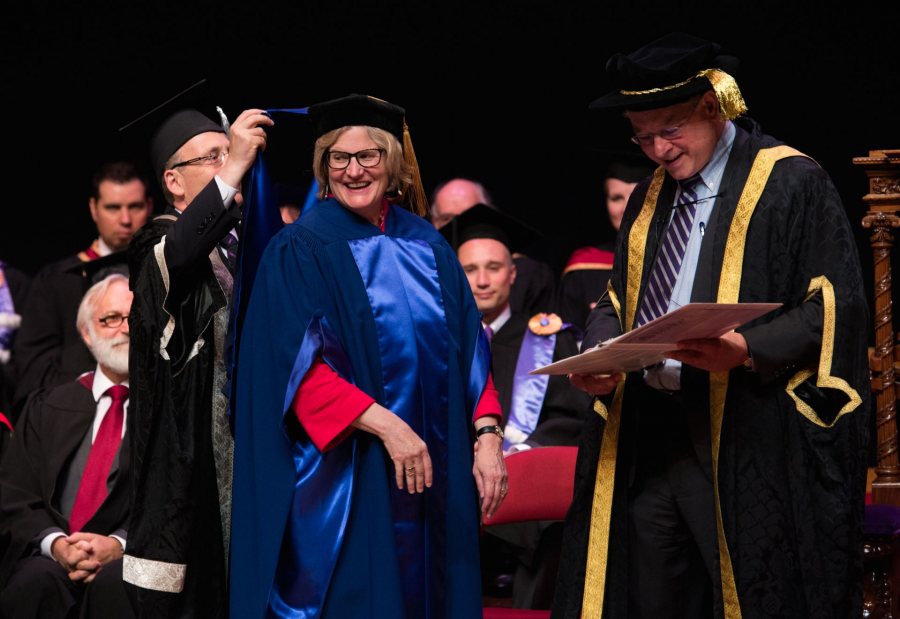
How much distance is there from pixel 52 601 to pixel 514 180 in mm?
3732

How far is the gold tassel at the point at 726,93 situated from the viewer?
3176 millimetres

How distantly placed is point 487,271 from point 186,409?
2308 mm

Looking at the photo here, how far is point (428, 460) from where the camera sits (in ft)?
10.2

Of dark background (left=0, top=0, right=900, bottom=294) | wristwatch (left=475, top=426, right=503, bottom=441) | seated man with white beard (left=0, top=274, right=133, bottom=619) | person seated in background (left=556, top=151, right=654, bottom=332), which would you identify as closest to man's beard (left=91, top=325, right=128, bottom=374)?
seated man with white beard (left=0, top=274, right=133, bottom=619)

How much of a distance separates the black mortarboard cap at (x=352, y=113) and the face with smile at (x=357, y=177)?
0.09 ft

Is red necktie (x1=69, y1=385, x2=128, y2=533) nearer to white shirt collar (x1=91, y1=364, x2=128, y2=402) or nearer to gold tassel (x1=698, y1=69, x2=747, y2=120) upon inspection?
white shirt collar (x1=91, y1=364, x2=128, y2=402)

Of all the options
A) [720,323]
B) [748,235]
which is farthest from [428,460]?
[748,235]

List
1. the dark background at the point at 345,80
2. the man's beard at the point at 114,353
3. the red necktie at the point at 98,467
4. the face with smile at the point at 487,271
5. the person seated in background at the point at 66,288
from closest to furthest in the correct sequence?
1. the red necktie at the point at 98,467
2. the man's beard at the point at 114,353
3. the face with smile at the point at 487,271
4. the person seated in background at the point at 66,288
5. the dark background at the point at 345,80

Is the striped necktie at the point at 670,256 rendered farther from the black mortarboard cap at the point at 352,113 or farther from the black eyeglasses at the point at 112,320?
the black eyeglasses at the point at 112,320

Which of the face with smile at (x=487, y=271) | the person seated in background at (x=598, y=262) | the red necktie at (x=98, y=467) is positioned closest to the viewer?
the red necktie at (x=98, y=467)

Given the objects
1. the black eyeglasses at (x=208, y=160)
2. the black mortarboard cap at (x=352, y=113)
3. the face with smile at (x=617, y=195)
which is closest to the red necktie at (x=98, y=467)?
the black eyeglasses at (x=208, y=160)

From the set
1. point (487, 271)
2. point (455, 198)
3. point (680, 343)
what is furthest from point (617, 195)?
point (680, 343)

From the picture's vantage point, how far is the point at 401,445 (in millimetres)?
3084

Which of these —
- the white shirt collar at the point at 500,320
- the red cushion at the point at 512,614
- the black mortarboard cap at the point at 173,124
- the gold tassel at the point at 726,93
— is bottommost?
the red cushion at the point at 512,614
